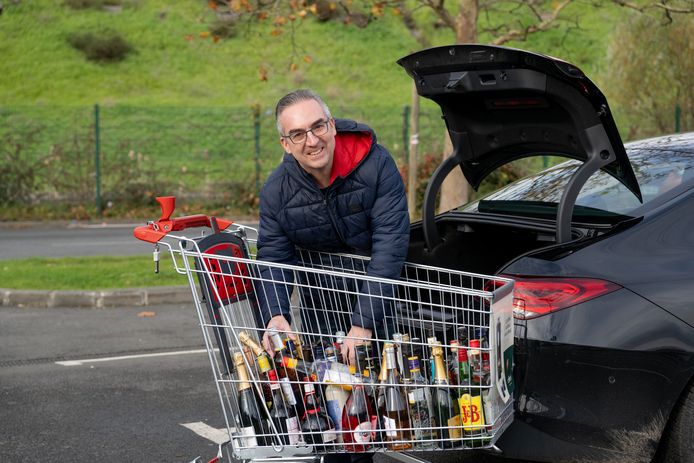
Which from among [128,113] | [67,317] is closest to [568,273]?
[67,317]

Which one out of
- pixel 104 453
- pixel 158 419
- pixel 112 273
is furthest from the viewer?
pixel 112 273

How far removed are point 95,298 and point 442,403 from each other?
21.4 feet

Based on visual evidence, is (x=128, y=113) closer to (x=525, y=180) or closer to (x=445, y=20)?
(x=445, y=20)

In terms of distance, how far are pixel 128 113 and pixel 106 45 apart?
655 inches

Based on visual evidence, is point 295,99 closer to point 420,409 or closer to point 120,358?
point 420,409

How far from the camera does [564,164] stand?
508 cm

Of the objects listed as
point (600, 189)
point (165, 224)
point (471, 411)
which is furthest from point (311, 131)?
point (600, 189)

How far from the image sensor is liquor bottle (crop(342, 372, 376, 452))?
3.41 metres

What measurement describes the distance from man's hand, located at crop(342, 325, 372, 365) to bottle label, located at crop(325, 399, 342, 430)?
0.17 metres

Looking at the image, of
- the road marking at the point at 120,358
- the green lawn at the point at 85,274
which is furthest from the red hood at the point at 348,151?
the green lawn at the point at 85,274

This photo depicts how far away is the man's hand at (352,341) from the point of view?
3.50 metres

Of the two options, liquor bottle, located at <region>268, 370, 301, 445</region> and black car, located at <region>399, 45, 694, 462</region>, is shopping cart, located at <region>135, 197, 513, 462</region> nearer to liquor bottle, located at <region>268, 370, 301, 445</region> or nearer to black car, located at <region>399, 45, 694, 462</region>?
liquor bottle, located at <region>268, 370, 301, 445</region>

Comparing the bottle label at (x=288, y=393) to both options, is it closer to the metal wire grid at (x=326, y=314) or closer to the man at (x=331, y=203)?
the metal wire grid at (x=326, y=314)

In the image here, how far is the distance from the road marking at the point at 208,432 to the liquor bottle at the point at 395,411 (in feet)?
6.17
